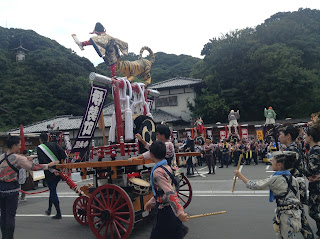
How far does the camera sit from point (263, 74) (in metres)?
25.5

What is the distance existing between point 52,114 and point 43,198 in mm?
31050

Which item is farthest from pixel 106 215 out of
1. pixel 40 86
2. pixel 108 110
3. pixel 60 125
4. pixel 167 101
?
pixel 40 86

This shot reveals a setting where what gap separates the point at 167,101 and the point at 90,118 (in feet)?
75.7

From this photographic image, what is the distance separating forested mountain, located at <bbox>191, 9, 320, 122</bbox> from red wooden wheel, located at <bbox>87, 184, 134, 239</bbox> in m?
21.8

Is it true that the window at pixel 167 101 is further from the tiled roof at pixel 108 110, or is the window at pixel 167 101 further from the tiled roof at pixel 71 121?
the tiled roof at pixel 108 110

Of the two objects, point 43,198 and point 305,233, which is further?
point 43,198

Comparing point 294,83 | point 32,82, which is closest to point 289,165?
point 294,83

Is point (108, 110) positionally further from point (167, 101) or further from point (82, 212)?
point (82, 212)

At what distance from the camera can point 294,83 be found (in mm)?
24062

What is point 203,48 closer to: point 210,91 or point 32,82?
point 210,91

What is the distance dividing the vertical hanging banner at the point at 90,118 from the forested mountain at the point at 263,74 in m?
20.3

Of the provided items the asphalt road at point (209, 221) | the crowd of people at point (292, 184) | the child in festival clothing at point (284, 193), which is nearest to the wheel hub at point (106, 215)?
the asphalt road at point (209, 221)

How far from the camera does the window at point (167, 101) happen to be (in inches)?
1140

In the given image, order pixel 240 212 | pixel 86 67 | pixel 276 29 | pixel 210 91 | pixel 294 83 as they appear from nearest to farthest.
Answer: pixel 240 212
pixel 294 83
pixel 210 91
pixel 276 29
pixel 86 67
